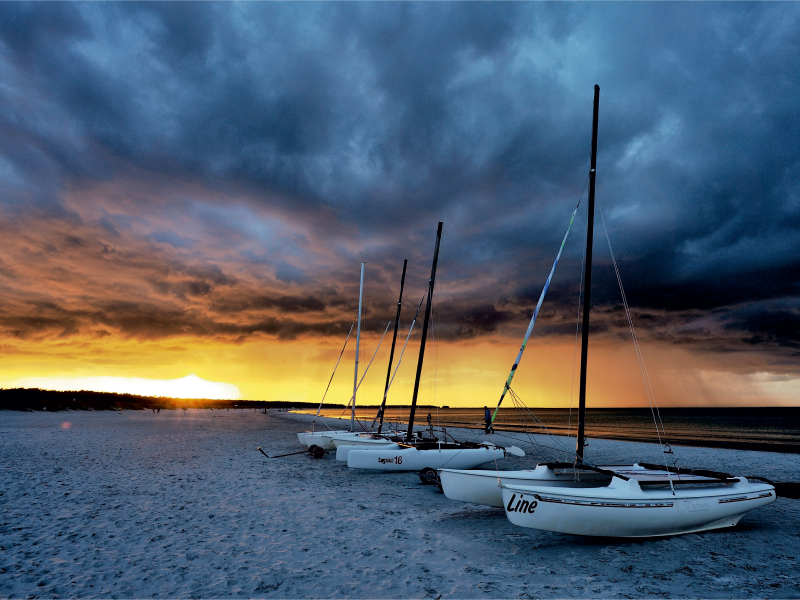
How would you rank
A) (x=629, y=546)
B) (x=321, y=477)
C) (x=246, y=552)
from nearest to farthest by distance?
(x=246, y=552)
(x=629, y=546)
(x=321, y=477)

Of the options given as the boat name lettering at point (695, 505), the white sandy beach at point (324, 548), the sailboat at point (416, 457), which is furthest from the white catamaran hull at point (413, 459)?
the boat name lettering at point (695, 505)

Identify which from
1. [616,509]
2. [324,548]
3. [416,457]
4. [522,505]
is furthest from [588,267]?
[324,548]

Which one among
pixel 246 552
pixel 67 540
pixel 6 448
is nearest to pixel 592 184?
pixel 246 552

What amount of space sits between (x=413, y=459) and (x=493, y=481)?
24.7ft

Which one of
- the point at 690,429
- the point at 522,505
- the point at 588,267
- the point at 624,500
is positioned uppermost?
the point at 588,267

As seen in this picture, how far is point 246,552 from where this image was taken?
8.52m

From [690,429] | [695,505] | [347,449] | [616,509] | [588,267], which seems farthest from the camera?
[690,429]

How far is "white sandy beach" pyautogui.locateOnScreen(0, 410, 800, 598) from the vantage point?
281 inches

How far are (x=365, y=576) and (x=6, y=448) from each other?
25941mm

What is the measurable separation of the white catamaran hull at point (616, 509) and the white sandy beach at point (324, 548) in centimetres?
44

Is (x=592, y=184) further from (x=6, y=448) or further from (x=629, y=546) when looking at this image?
(x=6, y=448)

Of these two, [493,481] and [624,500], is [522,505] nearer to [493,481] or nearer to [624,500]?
[493,481]

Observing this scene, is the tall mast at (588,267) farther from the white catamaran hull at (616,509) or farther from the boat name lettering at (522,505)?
the boat name lettering at (522,505)

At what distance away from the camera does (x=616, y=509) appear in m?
9.09
